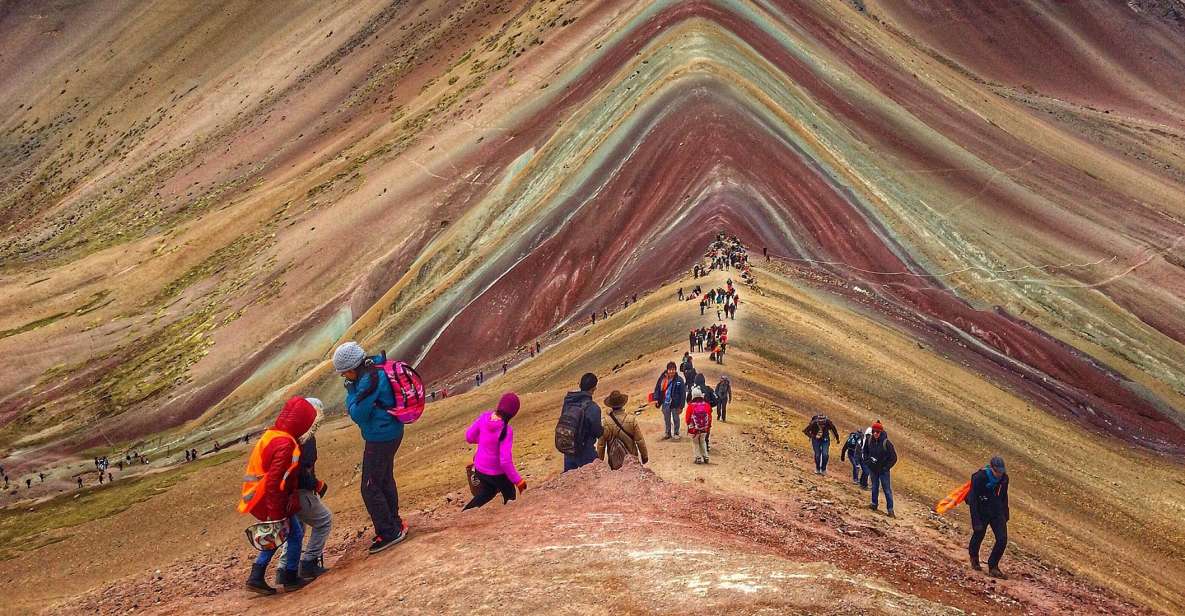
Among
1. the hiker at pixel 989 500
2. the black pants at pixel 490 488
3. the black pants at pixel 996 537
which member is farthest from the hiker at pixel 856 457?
the black pants at pixel 490 488

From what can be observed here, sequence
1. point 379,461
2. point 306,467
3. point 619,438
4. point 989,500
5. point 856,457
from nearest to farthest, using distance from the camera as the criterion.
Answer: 1. point 306,467
2. point 379,461
3. point 989,500
4. point 619,438
5. point 856,457

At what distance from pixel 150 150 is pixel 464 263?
67166mm

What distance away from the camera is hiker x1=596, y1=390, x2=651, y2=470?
52.1 ft

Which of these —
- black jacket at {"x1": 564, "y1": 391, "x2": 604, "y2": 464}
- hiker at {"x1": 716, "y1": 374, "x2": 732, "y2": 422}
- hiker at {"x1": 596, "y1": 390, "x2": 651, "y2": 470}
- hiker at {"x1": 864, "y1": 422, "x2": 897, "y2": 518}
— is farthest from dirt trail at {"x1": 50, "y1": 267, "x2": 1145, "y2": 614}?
hiker at {"x1": 716, "y1": 374, "x2": 732, "y2": 422}

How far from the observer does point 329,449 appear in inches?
1455

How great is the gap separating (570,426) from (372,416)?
3194 millimetres

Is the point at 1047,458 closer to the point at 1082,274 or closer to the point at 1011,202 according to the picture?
the point at 1082,274

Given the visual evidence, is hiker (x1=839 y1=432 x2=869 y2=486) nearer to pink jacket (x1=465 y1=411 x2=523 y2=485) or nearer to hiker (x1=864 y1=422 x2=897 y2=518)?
hiker (x1=864 y1=422 x2=897 y2=518)

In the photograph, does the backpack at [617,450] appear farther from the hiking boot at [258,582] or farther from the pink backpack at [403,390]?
the hiking boot at [258,582]

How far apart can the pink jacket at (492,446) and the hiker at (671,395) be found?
6661 millimetres

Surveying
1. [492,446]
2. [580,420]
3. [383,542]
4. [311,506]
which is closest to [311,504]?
[311,506]

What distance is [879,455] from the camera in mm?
18891

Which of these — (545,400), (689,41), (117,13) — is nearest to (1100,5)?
(689,41)

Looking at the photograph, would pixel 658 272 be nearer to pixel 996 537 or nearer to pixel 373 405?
pixel 996 537
